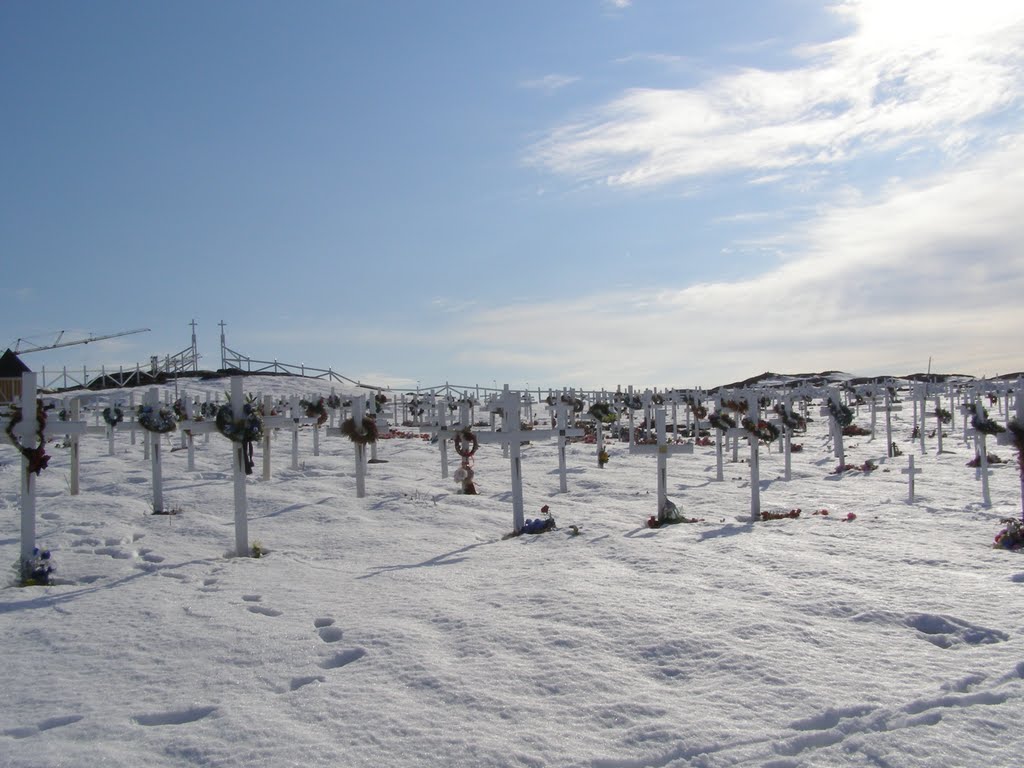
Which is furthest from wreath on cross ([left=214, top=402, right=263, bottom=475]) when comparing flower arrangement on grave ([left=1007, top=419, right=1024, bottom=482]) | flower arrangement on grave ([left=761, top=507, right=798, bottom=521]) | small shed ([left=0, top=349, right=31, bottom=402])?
small shed ([left=0, top=349, right=31, bottom=402])

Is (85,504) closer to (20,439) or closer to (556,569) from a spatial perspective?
(20,439)

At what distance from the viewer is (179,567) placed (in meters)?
9.43

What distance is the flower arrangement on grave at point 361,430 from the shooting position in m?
16.3

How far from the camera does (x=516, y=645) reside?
18.8 ft

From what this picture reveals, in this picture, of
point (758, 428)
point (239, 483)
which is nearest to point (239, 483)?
point (239, 483)

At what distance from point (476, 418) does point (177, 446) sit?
22816 millimetres

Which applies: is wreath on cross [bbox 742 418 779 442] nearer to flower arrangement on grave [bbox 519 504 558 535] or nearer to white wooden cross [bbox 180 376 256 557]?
flower arrangement on grave [bbox 519 504 558 535]

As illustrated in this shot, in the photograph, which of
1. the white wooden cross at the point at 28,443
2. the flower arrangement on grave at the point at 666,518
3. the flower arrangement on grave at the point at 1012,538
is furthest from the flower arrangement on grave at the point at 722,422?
the white wooden cross at the point at 28,443

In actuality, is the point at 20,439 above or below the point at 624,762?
above

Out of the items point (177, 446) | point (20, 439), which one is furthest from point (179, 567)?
point (177, 446)

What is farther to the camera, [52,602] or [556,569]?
[556,569]

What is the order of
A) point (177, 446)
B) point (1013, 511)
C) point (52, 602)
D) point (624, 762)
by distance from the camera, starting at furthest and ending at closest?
point (177, 446) → point (1013, 511) → point (52, 602) → point (624, 762)

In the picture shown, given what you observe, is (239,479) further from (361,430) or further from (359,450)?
(361,430)

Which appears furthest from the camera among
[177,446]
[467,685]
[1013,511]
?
[177,446]
